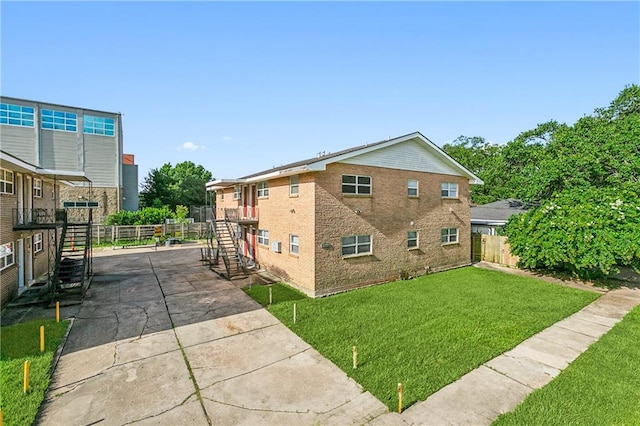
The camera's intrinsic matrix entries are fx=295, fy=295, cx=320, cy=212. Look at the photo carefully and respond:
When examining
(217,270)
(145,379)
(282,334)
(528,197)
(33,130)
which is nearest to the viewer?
(145,379)

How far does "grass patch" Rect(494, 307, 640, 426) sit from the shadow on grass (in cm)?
869

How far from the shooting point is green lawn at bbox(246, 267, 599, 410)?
7.19m

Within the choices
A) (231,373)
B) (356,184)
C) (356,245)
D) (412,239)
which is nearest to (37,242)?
(231,373)

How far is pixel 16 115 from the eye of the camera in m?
31.2

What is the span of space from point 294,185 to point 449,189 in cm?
1068

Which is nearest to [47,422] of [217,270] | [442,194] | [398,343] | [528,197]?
[398,343]

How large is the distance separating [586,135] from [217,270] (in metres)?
25.5

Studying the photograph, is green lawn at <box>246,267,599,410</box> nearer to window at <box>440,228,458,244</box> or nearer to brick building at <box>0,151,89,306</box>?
window at <box>440,228,458,244</box>

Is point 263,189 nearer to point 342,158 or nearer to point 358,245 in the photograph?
point 342,158

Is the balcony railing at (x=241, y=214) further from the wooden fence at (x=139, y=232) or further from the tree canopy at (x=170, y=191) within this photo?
the tree canopy at (x=170, y=191)

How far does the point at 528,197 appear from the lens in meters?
20.8

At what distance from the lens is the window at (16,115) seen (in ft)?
101

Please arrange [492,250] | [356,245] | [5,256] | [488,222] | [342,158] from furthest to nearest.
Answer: [488,222] < [492,250] < [356,245] < [342,158] < [5,256]

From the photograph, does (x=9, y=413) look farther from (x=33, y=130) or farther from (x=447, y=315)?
(x=33, y=130)
